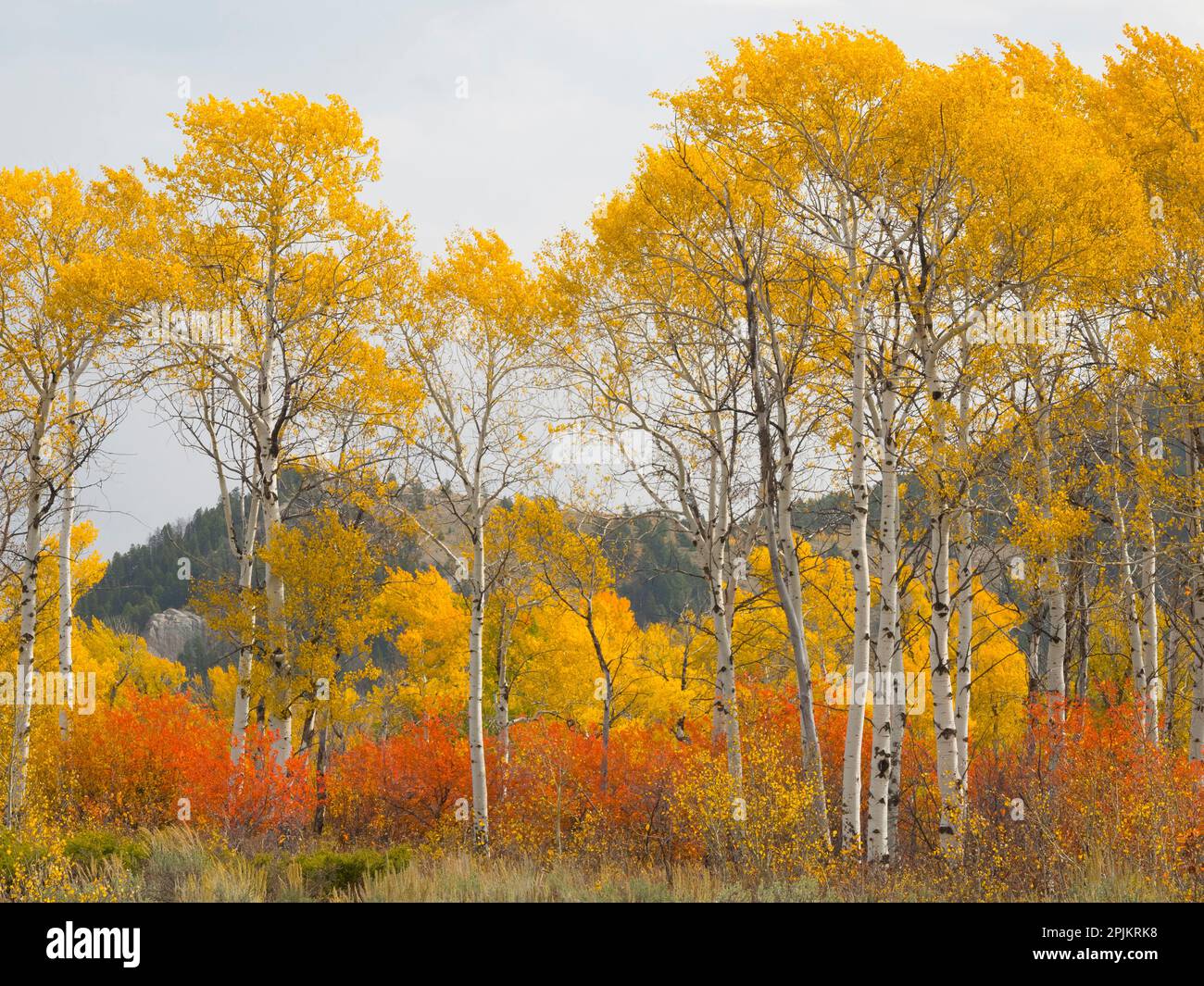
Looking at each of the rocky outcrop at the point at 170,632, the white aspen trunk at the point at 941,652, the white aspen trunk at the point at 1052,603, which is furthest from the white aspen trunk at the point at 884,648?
the rocky outcrop at the point at 170,632

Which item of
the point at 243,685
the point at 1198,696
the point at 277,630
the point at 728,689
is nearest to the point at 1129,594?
the point at 1198,696

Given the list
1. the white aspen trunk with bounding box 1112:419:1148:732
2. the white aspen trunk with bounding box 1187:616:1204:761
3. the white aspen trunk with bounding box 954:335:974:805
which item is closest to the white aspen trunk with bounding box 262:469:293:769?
the white aspen trunk with bounding box 954:335:974:805

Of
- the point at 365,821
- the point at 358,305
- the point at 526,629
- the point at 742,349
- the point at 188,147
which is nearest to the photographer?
the point at 742,349

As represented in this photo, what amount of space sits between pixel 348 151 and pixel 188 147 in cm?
221

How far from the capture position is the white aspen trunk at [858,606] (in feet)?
35.2

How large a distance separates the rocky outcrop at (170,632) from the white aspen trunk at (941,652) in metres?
96.1

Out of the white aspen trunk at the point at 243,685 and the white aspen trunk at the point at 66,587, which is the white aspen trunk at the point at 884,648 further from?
the white aspen trunk at the point at 66,587

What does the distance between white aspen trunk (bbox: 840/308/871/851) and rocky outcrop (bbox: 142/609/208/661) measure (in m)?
95.6

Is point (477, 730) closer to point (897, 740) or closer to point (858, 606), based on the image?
point (897, 740)

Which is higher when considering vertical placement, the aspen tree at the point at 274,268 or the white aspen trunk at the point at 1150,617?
the aspen tree at the point at 274,268

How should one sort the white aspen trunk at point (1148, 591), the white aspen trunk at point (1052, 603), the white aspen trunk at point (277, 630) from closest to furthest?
the white aspen trunk at point (1148, 591), the white aspen trunk at point (1052, 603), the white aspen trunk at point (277, 630)
